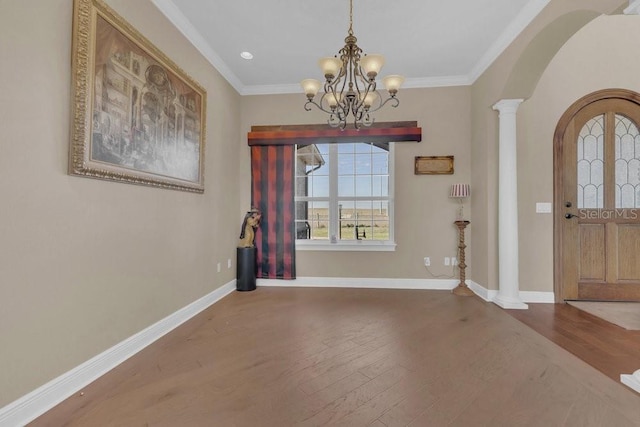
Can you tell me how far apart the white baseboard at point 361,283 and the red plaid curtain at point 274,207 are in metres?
0.12

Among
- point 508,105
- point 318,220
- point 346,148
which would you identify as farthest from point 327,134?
point 508,105

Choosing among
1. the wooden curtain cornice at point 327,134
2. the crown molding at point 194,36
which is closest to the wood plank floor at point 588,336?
the wooden curtain cornice at point 327,134

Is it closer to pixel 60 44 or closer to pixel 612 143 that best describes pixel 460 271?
pixel 612 143

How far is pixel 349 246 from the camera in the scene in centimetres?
411

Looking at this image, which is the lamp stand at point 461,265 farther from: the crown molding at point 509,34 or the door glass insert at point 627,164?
the crown molding at point 509,34

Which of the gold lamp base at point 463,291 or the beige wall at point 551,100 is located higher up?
the beige wall at point 551,100

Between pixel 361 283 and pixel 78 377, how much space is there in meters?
3.20

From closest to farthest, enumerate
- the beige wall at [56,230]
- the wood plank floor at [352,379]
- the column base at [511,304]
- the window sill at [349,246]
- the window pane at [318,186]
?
the beige wall at [56,230] < the wood plank floor at [352,379] < the column base at [511,304] < the window sill at [349,246] < the window pane at [318,186]

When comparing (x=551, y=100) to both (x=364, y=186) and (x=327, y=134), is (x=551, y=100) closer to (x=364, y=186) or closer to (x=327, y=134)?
(x=364, y=186)

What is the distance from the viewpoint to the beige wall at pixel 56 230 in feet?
4.50

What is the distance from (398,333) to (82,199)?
8.72ft

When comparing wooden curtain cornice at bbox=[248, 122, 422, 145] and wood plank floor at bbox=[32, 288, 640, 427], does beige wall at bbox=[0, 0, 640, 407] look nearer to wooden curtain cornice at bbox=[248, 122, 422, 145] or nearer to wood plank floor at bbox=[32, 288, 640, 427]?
wooden curtain cornice at bbox=[248, 122, 422, 145]

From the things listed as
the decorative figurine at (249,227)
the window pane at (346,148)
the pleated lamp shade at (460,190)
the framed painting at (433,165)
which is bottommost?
the decorative figurine at (249,227)

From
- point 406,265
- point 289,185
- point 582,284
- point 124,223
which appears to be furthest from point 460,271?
→ point 124,223
